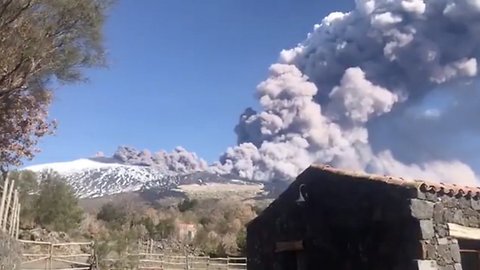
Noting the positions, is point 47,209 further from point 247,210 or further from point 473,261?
point 473,261

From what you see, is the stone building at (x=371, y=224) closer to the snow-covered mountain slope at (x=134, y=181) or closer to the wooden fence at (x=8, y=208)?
the wooden fence at (x=8, y=208)

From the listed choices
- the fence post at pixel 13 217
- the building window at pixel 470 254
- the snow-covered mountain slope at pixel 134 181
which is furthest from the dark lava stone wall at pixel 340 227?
the snow-covered mountain slope at pixel 134 181

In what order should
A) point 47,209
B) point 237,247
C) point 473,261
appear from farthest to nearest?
point 237,247 → point 47,209 → point 473,261

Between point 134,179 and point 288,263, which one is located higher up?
point 134,179

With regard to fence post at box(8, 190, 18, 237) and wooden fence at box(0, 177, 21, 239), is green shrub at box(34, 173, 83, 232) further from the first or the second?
wooden fence at box(0, 177, 21, 239)

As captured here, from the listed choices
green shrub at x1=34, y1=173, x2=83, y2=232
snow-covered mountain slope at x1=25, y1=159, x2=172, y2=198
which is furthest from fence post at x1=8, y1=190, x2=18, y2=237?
snow-covered mountain slope at x1=25, y1=159, x2=172, y2=198

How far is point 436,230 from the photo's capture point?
9.50 meters

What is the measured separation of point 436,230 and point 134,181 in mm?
104265

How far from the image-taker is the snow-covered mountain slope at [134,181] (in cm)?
9544

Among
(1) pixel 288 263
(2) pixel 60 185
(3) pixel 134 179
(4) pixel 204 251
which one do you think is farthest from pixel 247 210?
(3) pixel 134 179

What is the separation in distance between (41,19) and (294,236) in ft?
22.0

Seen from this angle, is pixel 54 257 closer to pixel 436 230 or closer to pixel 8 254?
pixel 8 254

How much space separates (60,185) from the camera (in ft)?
108

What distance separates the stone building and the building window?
0.02 metres
